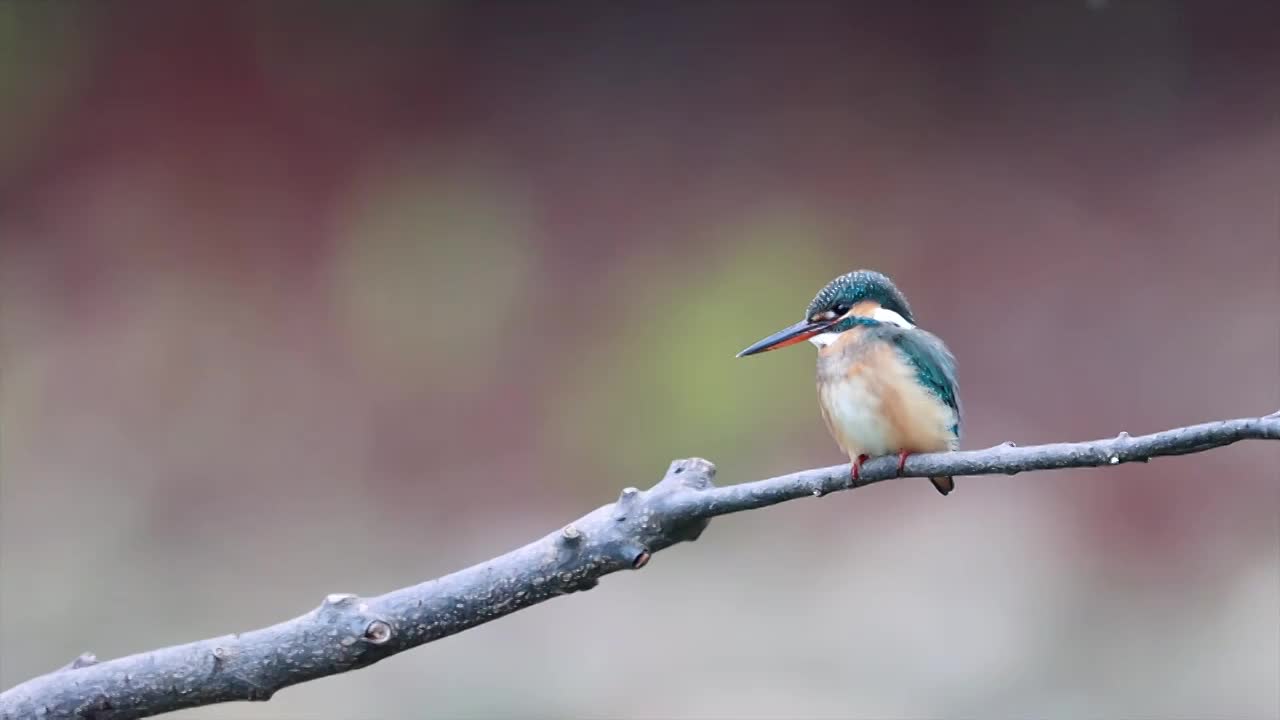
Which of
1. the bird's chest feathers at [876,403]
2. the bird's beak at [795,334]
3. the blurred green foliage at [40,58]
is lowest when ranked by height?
the bird's chest feathers at [876,403]

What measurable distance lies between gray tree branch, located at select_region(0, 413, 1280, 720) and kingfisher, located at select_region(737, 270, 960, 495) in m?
0.18

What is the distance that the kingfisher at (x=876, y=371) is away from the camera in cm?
114

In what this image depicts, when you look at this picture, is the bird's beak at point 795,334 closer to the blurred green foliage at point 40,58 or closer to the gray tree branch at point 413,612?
the gray tree branch at point 413,612

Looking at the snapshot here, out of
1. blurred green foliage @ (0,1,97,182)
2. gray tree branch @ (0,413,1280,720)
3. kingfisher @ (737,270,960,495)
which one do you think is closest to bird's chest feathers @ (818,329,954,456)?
kingfisher @ (737,270,960,495)

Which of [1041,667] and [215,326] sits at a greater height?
[215,326]

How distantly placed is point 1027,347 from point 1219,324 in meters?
0.35

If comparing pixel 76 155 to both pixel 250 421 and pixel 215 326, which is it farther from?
pixel 250 421

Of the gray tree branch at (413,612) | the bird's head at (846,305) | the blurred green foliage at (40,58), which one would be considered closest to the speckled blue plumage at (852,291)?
the bird's head at (846,305)

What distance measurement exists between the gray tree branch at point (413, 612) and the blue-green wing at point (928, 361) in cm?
27

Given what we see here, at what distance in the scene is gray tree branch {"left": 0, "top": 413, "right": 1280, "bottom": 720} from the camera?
2.95 ft

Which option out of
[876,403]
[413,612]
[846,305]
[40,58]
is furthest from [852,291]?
[40,58]

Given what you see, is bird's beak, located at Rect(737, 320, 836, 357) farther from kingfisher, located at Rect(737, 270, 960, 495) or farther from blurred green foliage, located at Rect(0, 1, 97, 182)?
blurred green foliage, located at Rect(0, 1, 97, 182)

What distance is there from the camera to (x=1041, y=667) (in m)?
2.41

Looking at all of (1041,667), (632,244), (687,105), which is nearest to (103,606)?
(632,244)
